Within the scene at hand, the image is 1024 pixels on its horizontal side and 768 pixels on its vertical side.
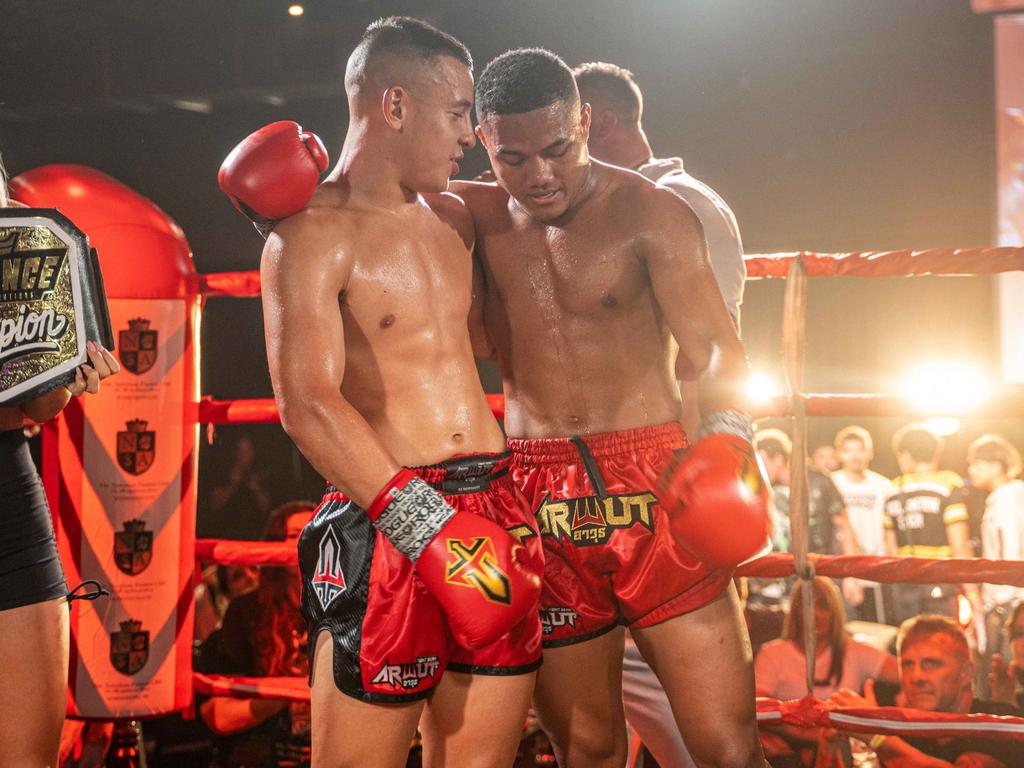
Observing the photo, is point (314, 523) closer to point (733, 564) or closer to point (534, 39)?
point (733, 564)

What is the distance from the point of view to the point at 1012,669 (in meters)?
3.42

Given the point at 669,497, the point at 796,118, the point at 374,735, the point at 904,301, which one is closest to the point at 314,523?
the point at 374,735

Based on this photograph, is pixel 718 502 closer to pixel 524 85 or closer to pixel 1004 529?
pixel 524 85

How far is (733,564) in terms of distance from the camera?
5.15 feet

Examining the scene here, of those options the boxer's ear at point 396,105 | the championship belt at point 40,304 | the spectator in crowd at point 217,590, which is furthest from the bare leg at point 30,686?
the spectator in crowd at point 217,590

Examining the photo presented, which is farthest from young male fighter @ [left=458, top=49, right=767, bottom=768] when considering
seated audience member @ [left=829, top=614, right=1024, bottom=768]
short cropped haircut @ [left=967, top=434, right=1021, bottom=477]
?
short cropped haircut @ [left=967, top=434, right=1021, bottom=477]

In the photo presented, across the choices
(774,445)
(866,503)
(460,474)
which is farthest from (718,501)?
(866,503)

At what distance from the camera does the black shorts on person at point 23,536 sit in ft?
4.96

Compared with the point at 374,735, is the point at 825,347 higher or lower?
higher

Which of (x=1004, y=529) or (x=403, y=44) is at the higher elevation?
(x=403, y=44)

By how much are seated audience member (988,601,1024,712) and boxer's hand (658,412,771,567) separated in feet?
7.43

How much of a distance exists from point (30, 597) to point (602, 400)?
0.92 metres

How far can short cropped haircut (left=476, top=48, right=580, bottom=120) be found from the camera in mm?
1685

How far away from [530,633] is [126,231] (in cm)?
148
